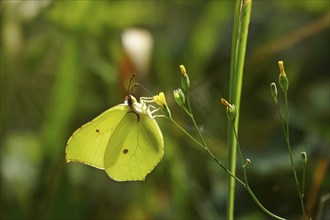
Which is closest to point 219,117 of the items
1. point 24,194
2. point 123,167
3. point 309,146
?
point 309,146

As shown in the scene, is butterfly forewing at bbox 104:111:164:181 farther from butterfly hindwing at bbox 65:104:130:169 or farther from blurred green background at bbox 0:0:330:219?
blurred green background at bbox 0:0:330:219

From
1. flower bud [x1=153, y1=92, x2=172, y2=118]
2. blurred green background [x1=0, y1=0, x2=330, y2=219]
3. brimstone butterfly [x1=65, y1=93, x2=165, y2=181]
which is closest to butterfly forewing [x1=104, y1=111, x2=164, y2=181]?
brimstone butterfly [x1=65, y1=93, x2=165, y2=181]

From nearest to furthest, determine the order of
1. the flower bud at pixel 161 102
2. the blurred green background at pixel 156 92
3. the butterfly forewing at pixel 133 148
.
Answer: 1. the flower bud at pixel 161 102
2. the butterfly forewing at pixel 133 148
3. the blurred green background at pixel 156 92

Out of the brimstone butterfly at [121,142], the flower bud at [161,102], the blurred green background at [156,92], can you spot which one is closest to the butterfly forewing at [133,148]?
the brimstone butterfly at [121,142]

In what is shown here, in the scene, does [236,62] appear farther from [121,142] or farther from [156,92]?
[156,92]

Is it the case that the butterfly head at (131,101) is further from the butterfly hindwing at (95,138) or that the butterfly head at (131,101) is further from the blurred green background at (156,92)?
the blurred green background at (156,92)

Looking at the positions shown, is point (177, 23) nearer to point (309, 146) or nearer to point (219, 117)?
point (219, 117)
